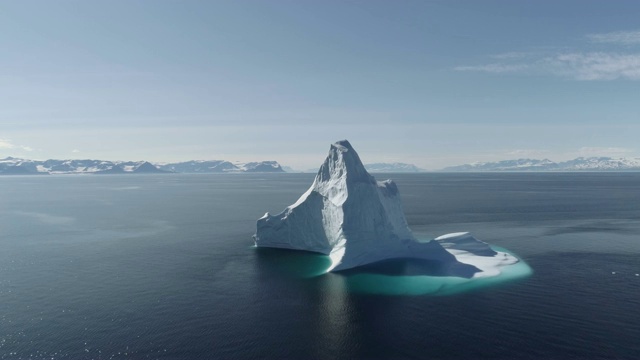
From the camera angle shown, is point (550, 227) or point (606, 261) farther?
point (550, 227)

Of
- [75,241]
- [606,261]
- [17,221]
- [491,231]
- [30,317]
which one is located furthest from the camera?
[17,221]

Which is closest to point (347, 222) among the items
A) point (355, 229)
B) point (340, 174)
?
point (355, 229)

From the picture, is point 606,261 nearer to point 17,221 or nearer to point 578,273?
point 578,273

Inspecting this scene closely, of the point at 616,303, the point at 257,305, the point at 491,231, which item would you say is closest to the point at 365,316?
the point at 257,305

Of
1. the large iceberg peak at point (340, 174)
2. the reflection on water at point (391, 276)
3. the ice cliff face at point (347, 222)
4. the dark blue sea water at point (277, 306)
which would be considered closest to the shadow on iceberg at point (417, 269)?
the reflection on water at point (391, 276)

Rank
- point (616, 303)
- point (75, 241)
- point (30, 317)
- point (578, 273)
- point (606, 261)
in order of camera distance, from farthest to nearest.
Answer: point (75, 241)
point (606, 261)
point (578, 273)
point (616, 303)
point (30, 317)
